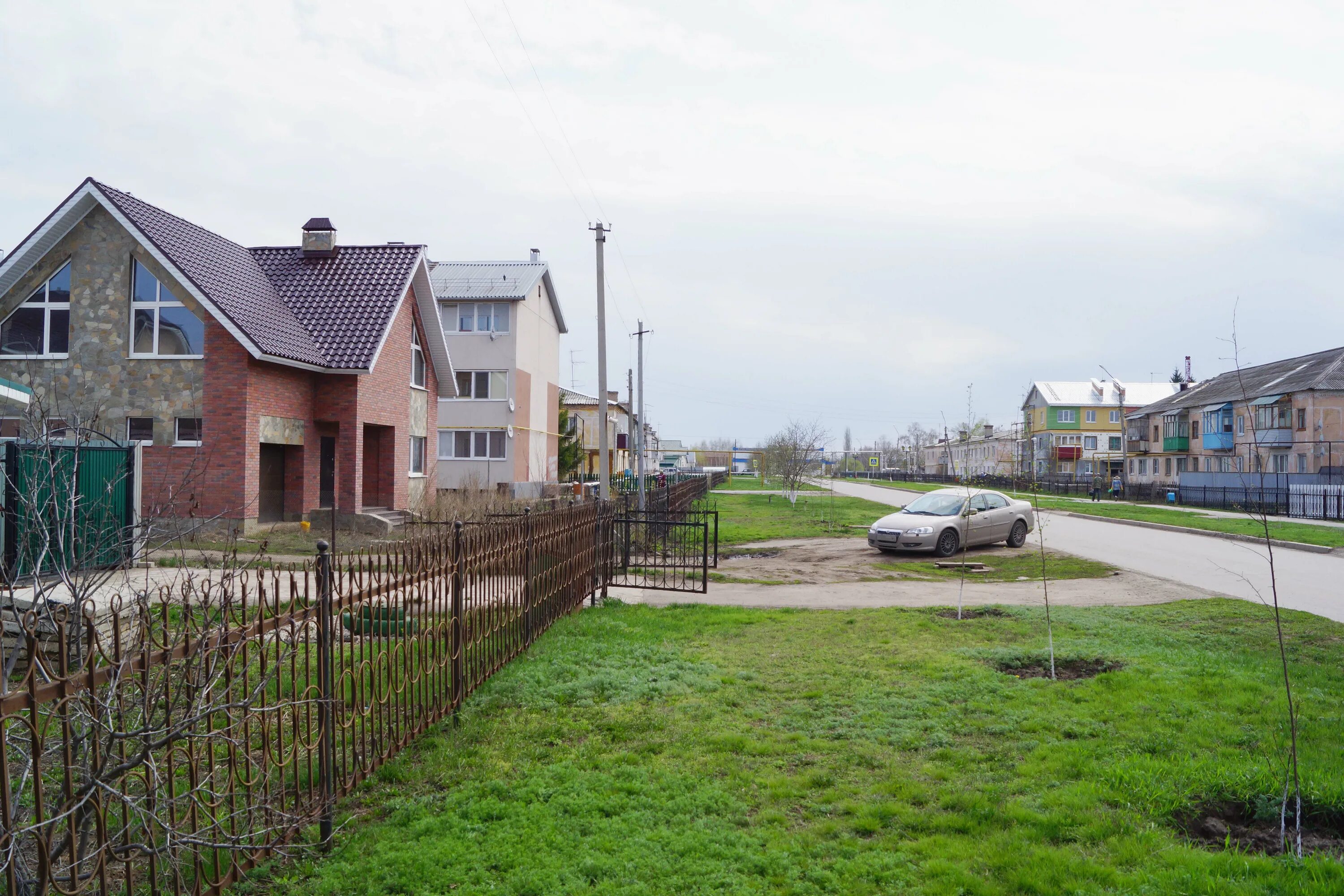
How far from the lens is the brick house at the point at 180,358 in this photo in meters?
18.5

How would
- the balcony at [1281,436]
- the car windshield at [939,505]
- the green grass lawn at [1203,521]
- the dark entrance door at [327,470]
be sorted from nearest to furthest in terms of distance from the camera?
1. the car windshield at [939,505]
2. the green grass lawn at [1203,521]
3. the dark entrance door at [327,470]
4. the balcony at [1281,436]

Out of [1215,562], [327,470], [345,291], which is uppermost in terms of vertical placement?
[345,291]

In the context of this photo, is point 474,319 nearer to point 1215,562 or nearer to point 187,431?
point 187,431

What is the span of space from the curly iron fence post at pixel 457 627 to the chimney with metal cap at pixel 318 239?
2104cm

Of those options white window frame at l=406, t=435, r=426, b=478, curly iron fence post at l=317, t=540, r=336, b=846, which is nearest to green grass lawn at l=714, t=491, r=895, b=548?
white window frame at l=406, t=435, r=426, b=478

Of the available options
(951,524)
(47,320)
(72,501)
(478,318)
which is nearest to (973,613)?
(951,524)

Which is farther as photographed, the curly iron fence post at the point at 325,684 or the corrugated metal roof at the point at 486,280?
the corrugated metal roof at the point at 486,280

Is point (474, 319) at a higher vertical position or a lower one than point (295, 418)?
higher

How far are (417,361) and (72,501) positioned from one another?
76.0 ft

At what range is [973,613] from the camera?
10.3 metres

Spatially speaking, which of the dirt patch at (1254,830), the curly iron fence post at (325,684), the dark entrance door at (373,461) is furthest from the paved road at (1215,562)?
the dark entrance door at (373,461)

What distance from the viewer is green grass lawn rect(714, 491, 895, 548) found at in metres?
23.2

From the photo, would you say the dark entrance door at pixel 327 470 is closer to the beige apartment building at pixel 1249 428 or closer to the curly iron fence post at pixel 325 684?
the curly iron fence post at pixel 325 684

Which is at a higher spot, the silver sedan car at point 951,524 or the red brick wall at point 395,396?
the red brick wall at point 395,396
